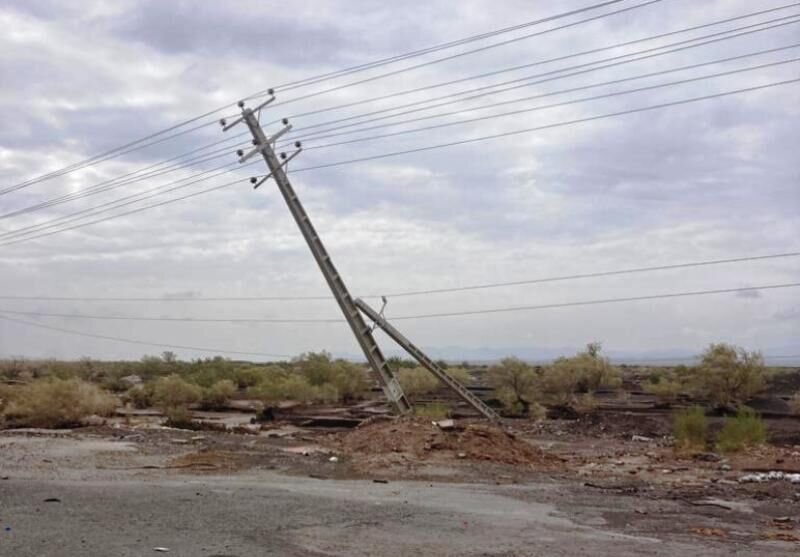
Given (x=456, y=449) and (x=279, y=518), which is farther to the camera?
(x=456, y=449)

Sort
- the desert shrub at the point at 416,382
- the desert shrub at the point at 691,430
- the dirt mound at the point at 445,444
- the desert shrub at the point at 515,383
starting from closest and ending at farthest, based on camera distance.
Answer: the dirt mound at the point at 445,444
the desert shrub at the point at 691,430
the desert shrub at the point at 515,383
the desert shrub at the point at 416,382

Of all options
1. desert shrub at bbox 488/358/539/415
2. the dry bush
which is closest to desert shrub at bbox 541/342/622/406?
desert shrub at bbox 488/358/539/415

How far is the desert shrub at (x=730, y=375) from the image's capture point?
176ft

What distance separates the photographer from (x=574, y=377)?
6116 cm

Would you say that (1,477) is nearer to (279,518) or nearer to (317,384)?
(279,518)

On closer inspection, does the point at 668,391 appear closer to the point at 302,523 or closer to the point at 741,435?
the point at 741,435

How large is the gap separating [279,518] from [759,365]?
146 ft

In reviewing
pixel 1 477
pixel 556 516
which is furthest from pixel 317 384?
pixel 556 516

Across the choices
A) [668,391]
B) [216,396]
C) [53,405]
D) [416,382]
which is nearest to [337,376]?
[416,382]

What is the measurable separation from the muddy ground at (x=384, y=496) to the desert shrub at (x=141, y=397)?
25783 mm

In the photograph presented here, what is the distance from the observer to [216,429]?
1631 inches

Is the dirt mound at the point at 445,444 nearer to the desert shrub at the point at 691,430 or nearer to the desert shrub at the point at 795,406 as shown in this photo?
the desert shrub at the point at 691,430

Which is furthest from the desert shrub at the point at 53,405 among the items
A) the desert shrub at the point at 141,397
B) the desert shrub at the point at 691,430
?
the desert shrub at the point at 691,430

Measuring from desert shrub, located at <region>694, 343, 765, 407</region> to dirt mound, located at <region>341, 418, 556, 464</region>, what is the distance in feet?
90.0
